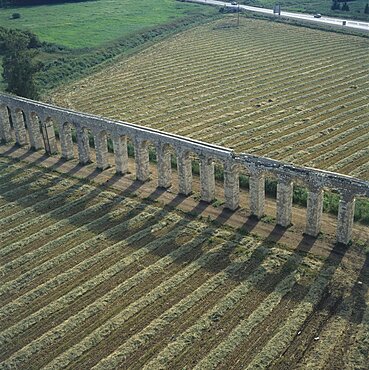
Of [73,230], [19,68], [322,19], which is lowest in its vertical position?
[73,230]

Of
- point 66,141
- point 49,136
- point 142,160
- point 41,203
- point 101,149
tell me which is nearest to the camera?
point 41,203

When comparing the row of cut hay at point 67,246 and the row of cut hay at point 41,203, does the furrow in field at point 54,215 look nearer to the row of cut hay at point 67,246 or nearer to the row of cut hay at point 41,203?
the row of cut hay at point 41,203

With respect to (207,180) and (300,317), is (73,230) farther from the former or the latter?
(300,317)

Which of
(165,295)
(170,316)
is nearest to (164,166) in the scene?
(165,295)

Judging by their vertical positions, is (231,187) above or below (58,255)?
above

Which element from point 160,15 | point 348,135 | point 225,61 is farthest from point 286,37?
point 348,135

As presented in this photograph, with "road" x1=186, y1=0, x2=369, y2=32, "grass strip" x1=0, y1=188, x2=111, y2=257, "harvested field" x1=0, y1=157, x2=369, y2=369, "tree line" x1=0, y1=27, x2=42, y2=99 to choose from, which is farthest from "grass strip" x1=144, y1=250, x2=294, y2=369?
"road" x1=186, y1=0, x2=369, y2=32

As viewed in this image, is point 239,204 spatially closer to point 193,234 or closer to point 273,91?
point 193,234
